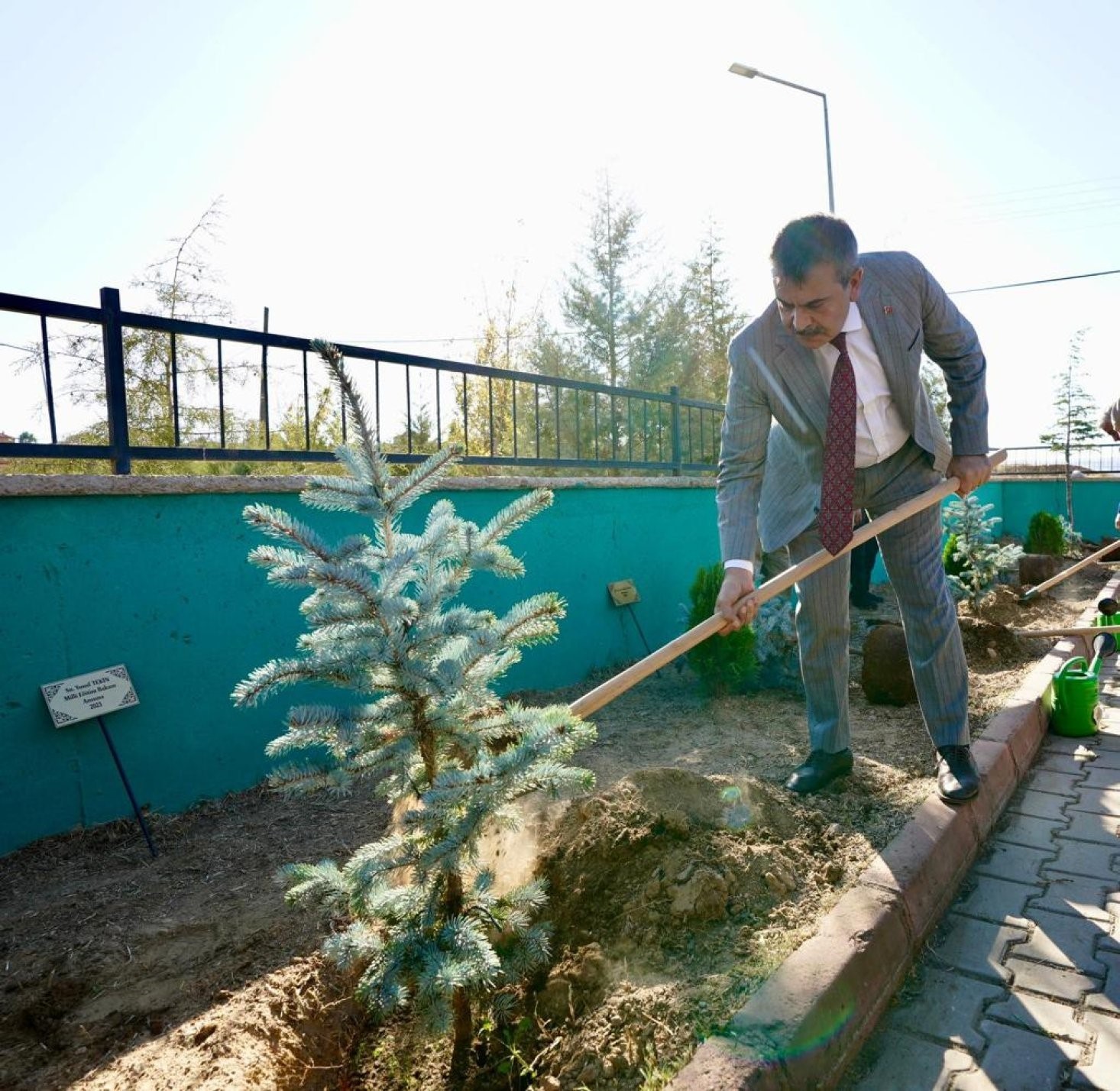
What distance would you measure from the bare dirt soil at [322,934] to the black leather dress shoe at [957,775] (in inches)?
4.6

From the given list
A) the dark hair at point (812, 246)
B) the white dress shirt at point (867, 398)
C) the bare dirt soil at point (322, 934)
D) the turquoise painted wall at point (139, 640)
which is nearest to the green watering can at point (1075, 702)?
the bare dirt soil at point (322, 934)

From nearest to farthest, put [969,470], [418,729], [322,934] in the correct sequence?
[418,729] → [322,934] → [969,470]

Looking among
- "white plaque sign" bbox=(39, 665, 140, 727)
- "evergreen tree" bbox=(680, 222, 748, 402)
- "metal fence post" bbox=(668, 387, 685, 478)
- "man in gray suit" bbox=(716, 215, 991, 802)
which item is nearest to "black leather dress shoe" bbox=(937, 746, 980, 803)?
"man in gray suit" bbox=(716, 215, 991, 802)

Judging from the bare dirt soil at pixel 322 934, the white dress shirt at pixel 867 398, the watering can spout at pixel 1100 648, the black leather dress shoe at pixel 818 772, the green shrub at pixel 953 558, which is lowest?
the bare dirt soil at pixel 322 934

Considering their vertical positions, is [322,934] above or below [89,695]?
below

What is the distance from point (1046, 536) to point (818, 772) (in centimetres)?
1096

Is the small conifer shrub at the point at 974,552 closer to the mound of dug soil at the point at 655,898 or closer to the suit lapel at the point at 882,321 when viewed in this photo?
the suit lapel at the point at 882,321

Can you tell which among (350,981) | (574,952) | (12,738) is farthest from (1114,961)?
→ (12,738)

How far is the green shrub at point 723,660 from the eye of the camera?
4.86 m

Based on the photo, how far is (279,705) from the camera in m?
3.85

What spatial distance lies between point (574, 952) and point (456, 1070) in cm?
39

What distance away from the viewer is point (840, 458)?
2.81 meters

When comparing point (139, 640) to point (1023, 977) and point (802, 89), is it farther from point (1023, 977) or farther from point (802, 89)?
point (802, 89)

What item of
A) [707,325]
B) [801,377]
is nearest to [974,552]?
[801,377]
